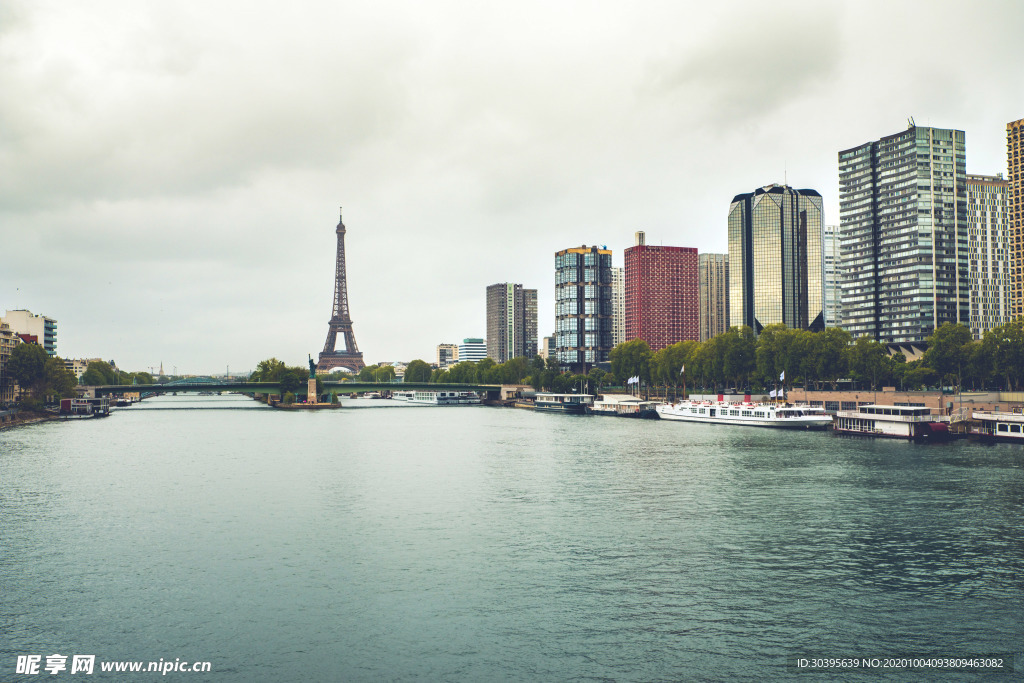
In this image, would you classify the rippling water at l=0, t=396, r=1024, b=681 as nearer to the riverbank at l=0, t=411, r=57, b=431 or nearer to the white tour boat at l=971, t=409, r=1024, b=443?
the white tour boat at l=971, t=409, r=1024, b=443

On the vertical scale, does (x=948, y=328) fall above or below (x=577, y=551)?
above

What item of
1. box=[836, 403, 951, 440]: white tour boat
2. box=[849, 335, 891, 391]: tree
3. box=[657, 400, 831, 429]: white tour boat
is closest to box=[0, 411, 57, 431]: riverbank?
box=[657, 400, 831, 429]: white tour boat

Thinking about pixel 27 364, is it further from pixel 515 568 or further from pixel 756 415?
pixel 515 568

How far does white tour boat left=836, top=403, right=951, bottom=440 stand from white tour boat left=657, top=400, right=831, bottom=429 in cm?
792

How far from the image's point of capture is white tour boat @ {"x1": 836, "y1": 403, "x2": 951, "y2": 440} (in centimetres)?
10125

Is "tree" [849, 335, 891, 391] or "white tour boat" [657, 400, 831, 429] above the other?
"tree" [849, 335, 891, 391]

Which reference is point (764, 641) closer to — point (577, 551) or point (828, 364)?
point (577, 551)

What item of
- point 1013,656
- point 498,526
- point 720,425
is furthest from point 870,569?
point 720,425

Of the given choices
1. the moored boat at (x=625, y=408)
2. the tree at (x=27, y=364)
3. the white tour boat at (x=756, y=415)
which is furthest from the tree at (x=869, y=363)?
the tree at (x=27, y=364)

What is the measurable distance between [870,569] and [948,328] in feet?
423

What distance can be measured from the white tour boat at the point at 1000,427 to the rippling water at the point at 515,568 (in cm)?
2249

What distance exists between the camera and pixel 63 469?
78312mm

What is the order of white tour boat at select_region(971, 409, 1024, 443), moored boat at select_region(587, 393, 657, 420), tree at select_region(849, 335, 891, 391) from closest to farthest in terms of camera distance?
white tour boat at select_region(971, 409, 1024, 443) < tree at select_region(849, 335, 891, 391) < moored boat at select_region(587, 393, 657, 420)

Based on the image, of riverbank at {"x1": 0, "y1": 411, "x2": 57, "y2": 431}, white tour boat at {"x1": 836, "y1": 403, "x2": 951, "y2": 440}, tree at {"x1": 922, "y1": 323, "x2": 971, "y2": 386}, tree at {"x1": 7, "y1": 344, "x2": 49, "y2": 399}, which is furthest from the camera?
tree at {"x1": 7, "y1": 344, "x2": 49, "y2": 399}
